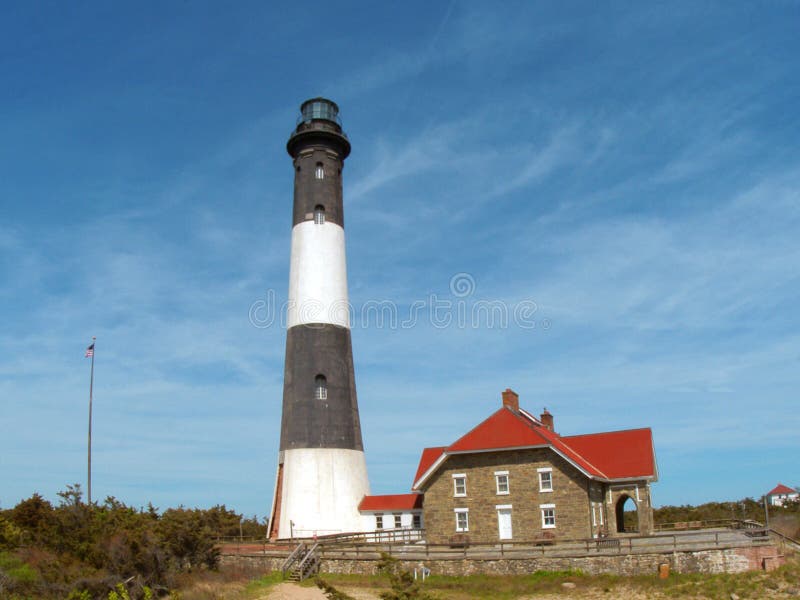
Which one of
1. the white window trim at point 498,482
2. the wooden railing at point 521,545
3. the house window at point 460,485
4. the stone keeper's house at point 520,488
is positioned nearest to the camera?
the wooden railing at point 521,545

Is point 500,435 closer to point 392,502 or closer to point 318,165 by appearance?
point 392,502

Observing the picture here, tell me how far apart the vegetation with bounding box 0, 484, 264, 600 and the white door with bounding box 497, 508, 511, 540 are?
36.0 ft

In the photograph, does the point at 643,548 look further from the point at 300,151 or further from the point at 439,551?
the point at 300,151

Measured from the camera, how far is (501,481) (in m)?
29.2

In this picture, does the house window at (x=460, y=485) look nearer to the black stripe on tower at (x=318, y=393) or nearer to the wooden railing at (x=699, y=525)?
the black stripe on tower at (x=318, y=393)

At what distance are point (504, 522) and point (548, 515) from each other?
5.88 feet

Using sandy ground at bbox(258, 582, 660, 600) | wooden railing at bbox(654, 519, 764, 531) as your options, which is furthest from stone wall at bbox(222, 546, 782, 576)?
wooden railing at bbox(654, 519, 764, 531)

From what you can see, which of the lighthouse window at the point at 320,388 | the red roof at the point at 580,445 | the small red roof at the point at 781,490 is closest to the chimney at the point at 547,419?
the red roof at the point at 580,445

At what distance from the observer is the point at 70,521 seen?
84.0ft

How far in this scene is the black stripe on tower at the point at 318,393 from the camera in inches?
1259

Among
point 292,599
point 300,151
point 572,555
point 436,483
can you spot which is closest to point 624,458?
point 436,483

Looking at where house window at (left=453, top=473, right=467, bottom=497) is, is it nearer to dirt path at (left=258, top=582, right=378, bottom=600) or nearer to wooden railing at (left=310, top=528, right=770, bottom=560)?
wooden railing at (left=310, top=528, right=770, bottom=560)

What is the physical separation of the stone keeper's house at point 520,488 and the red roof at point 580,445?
0.14ft

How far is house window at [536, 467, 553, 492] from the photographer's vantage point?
28375 millimetres
